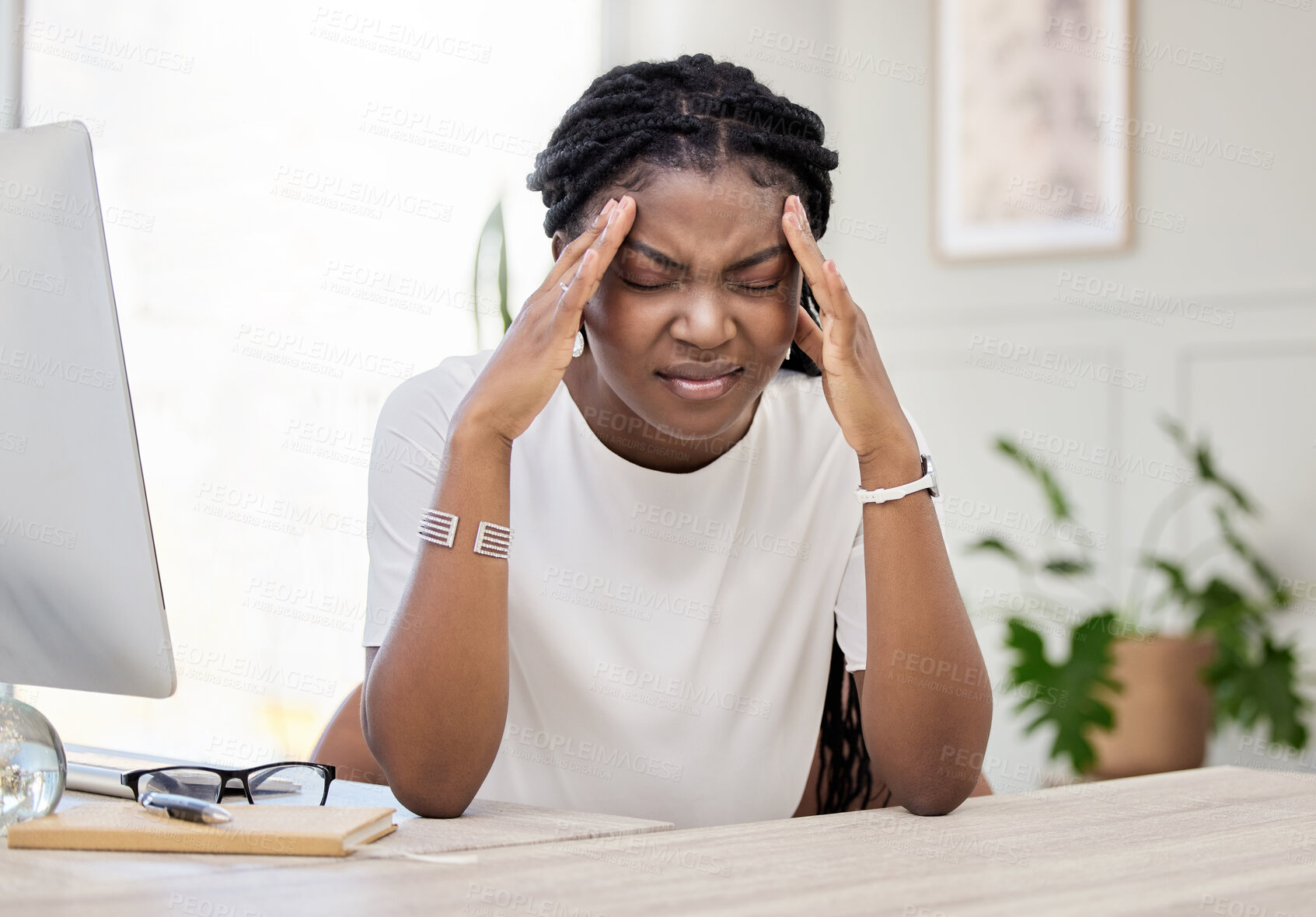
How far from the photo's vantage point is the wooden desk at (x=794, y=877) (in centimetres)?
64

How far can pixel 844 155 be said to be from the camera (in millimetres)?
3816

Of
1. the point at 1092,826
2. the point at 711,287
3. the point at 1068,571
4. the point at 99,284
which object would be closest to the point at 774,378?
the point at 711,287

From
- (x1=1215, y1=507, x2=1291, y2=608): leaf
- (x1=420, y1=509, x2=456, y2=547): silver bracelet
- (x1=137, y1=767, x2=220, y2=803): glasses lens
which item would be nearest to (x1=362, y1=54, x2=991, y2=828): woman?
(x1=420, y1=509, x2=456, y2=547): silver bracelet

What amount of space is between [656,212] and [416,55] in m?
2.59

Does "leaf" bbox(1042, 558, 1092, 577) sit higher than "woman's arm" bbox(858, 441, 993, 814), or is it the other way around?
"woman's arm" bbox(858, 441, 993, 814)

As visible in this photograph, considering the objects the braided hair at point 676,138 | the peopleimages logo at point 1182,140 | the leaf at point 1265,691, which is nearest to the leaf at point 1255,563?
the leaf at point 1265,691

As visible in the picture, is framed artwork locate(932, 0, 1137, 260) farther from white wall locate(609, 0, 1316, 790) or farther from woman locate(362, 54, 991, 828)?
woman locate(362, 54, 991, 828)

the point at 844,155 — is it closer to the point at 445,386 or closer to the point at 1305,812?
the point at 445,386

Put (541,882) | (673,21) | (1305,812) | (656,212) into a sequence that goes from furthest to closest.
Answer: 1. (673,21)
2. (656,212)
3. (1305,812)
4. (541,882)

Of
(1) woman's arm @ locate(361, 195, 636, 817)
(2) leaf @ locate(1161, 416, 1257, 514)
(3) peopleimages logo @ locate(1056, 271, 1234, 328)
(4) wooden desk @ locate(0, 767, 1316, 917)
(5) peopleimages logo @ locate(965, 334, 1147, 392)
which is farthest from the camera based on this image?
(5) peopleimages logo @ locate(965, 334, 1147, 392)

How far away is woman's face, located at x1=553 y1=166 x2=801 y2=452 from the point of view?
3.75 feet

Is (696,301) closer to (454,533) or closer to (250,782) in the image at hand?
(454,533)

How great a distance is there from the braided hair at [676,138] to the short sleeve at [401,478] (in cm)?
23

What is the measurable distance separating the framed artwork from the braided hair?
2.33 m
